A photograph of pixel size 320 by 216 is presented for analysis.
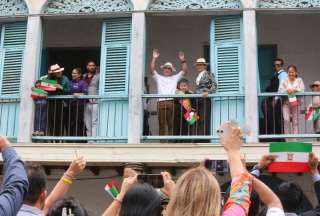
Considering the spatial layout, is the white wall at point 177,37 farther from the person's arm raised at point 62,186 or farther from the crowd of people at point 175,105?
the person's arm raised at point 62,186

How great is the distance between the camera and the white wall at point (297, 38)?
1314 centimetres

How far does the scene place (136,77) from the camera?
11.4 metres

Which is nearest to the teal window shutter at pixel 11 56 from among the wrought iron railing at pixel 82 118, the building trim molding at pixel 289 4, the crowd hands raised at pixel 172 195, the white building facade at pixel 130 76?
the white building facade at pixel 130 76

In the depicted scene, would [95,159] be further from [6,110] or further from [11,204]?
[11,204]

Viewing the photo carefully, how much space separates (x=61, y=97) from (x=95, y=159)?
1.36 m

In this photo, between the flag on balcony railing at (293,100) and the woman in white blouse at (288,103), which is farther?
the woman in white blouse at (288,103)

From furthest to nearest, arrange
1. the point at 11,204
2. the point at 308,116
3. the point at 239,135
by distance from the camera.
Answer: the point at 308,116 < the point at 239,135 < the point at 11,204

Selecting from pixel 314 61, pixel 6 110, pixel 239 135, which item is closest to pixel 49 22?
A: pixel 6 110

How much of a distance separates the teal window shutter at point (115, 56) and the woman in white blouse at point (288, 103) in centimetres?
294

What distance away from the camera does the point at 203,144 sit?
10859 millimetres

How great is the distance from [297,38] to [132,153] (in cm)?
476

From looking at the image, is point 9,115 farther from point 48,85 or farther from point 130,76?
point 130,76

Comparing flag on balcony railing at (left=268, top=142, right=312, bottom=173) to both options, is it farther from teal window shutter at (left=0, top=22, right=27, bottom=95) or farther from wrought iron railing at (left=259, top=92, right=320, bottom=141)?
teal window shutter at (left=0, top=22, right=27, bottom=95)

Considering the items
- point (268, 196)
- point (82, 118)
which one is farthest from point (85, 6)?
point (268, 196)
